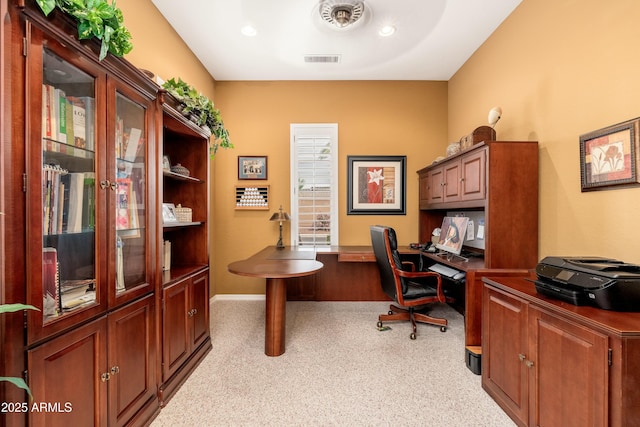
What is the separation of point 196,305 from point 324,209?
215cm

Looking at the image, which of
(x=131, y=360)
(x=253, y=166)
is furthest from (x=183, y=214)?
(x=253, y=166)

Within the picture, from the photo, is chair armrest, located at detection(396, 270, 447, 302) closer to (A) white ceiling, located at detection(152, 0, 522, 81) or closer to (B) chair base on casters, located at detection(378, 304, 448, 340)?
(B) chair base on casters, located at detection(378, 304, 448, 340)

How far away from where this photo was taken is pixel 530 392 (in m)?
1.47

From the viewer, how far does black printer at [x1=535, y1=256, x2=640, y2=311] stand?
3.88 feet

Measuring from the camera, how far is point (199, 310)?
7.55 feet

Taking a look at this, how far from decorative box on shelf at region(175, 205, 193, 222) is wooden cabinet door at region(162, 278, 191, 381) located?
52 centimetres

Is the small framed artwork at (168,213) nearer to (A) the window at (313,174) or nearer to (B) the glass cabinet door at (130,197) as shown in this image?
(B) the glass cabinet door at (130,197)

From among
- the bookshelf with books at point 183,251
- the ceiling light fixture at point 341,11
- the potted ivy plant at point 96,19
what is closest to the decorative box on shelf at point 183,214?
the bookshelf with books at point 183,251

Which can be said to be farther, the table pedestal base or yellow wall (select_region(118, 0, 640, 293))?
the table pedestal base

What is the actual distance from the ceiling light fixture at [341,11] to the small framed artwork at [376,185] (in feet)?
5.58

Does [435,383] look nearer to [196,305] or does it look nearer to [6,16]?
[196,305]

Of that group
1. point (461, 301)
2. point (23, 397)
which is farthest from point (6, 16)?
point (461, 301)

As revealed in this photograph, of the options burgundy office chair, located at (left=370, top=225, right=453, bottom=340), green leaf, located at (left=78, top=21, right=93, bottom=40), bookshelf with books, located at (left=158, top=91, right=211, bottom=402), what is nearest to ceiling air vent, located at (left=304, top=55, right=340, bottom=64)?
bookshelf with books, located at (left=158, top=91, right=211, bottom=402)

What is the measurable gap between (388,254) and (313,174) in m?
1.75
